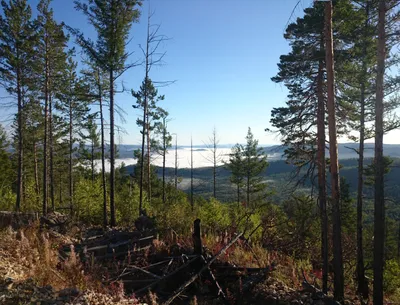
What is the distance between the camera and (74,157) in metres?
35.9

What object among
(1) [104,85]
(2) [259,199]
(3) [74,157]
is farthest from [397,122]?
(3) [74,157]

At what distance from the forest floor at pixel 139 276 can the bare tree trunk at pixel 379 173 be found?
100 cm

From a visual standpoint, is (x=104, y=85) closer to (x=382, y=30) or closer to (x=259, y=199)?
(x=382, y=30)

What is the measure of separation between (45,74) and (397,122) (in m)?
18.4

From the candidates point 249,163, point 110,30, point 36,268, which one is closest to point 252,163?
point 249,163

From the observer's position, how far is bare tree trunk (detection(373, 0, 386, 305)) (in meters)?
7.06

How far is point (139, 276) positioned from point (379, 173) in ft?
22.5

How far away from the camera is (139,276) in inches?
254

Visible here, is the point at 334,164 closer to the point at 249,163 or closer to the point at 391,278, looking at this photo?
the point at 391,278

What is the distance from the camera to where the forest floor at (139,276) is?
391 cm

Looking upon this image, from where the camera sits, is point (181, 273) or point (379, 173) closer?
point (181, 273)

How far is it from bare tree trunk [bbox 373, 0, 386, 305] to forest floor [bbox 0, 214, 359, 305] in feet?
3.29

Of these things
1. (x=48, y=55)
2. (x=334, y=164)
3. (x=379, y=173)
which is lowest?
(x=379, y=173)

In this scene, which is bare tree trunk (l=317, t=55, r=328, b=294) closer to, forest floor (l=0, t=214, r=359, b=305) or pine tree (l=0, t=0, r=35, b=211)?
forest floor (l=0, t=214, r=359, b=305)
